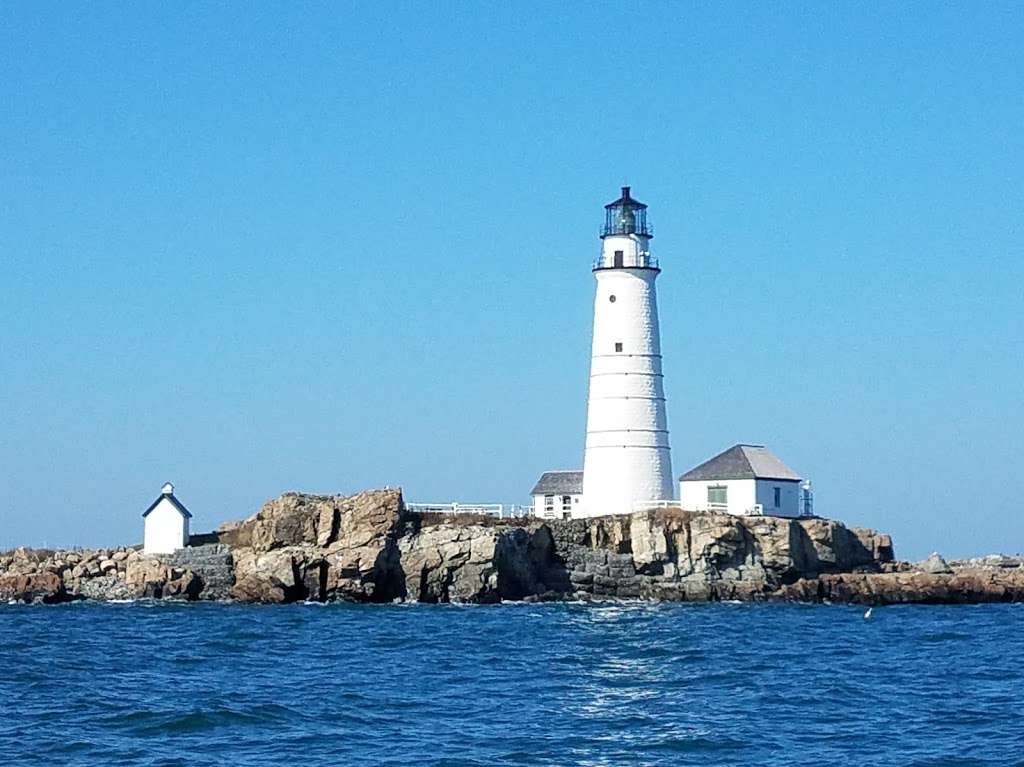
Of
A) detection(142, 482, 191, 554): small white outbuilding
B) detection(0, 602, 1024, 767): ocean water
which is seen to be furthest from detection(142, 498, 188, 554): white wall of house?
detection(0, 602, 1024, 767): ocean water

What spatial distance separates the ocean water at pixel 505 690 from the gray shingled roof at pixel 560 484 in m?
14.7

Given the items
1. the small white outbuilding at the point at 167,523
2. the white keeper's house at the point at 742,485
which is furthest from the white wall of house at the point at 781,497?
the small white outbuilding at the point at 167,523

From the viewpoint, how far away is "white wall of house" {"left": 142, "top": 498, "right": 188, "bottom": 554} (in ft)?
172

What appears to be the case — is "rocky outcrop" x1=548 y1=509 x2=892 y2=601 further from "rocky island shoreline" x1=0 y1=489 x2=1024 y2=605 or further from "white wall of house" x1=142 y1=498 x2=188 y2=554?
"white wall of house" x1=142 y1=498 x2=188 y2=554

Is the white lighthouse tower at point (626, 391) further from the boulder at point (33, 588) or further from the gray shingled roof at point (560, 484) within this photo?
the boulder at point (33, 588)

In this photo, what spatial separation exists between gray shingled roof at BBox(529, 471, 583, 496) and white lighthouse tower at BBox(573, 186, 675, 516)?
391 centimetres

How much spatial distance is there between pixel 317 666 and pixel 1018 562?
134 feet

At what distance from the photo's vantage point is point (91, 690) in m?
27.6

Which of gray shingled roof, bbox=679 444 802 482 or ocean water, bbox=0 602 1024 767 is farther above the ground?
gray shingled roof, bbox=679 444 802 482

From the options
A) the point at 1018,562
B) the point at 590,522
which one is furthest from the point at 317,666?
the point at 1018,562

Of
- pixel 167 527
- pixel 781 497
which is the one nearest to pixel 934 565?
pixel 781 497

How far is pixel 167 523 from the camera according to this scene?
2072 inches

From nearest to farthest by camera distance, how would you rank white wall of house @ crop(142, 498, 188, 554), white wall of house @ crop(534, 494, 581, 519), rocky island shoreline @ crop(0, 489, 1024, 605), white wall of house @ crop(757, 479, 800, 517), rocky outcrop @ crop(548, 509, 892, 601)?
rocky island shoreline @ crop(0, 489, 1024, 605) < rocky outcrop @ crop(548, 509, 892, 601) < white wall of house @ crop(142, 498, 188, 554) < white wall of house @ crop(757, 479, 800, 517) < white wall of house @ crop(534, 494, 581, 519)

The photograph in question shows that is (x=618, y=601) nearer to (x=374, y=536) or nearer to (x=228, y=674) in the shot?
(x=374, y=536)
